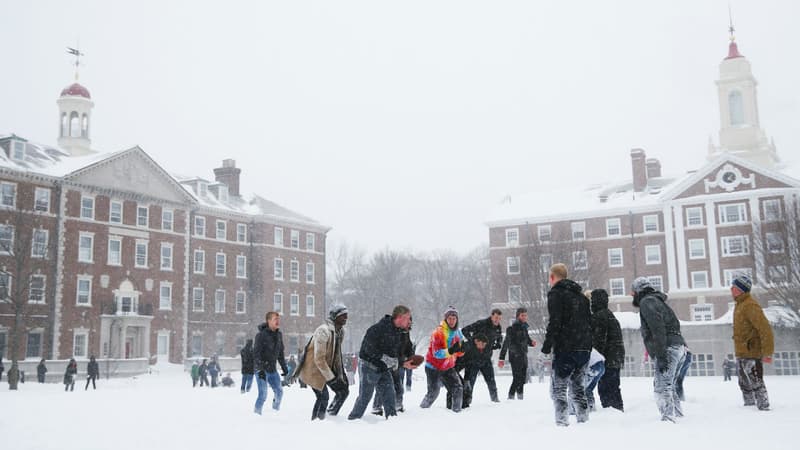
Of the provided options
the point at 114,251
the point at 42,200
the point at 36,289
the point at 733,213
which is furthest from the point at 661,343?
the point at 733,213

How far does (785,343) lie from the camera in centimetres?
3834

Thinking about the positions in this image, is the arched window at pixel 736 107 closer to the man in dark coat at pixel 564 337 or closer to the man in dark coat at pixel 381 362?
the man in dark coat at pixel 381 362

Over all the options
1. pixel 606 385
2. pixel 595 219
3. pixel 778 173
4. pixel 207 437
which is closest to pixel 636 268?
pixel 595 219

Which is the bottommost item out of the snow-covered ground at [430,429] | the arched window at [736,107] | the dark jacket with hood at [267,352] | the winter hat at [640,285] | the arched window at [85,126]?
the snow-covered ground at [430,429]

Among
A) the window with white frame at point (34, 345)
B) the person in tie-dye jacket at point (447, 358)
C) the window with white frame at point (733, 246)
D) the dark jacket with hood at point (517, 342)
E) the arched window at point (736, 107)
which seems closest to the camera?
the person in tie-dye jacket at point (447, 358)

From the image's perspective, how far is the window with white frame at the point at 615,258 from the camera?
6178cm

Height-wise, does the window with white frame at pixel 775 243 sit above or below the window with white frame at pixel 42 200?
below

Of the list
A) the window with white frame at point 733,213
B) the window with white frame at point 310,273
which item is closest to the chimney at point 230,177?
the window with white frame at point 310,273

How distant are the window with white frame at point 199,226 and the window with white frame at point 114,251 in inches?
280

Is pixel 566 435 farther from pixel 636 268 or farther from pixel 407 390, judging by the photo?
pixel 636 268

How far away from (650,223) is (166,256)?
36.5m

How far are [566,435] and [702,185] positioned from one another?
2122 inches

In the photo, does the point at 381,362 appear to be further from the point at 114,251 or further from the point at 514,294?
the point at 514,294

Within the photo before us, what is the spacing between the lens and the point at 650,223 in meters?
61.1
